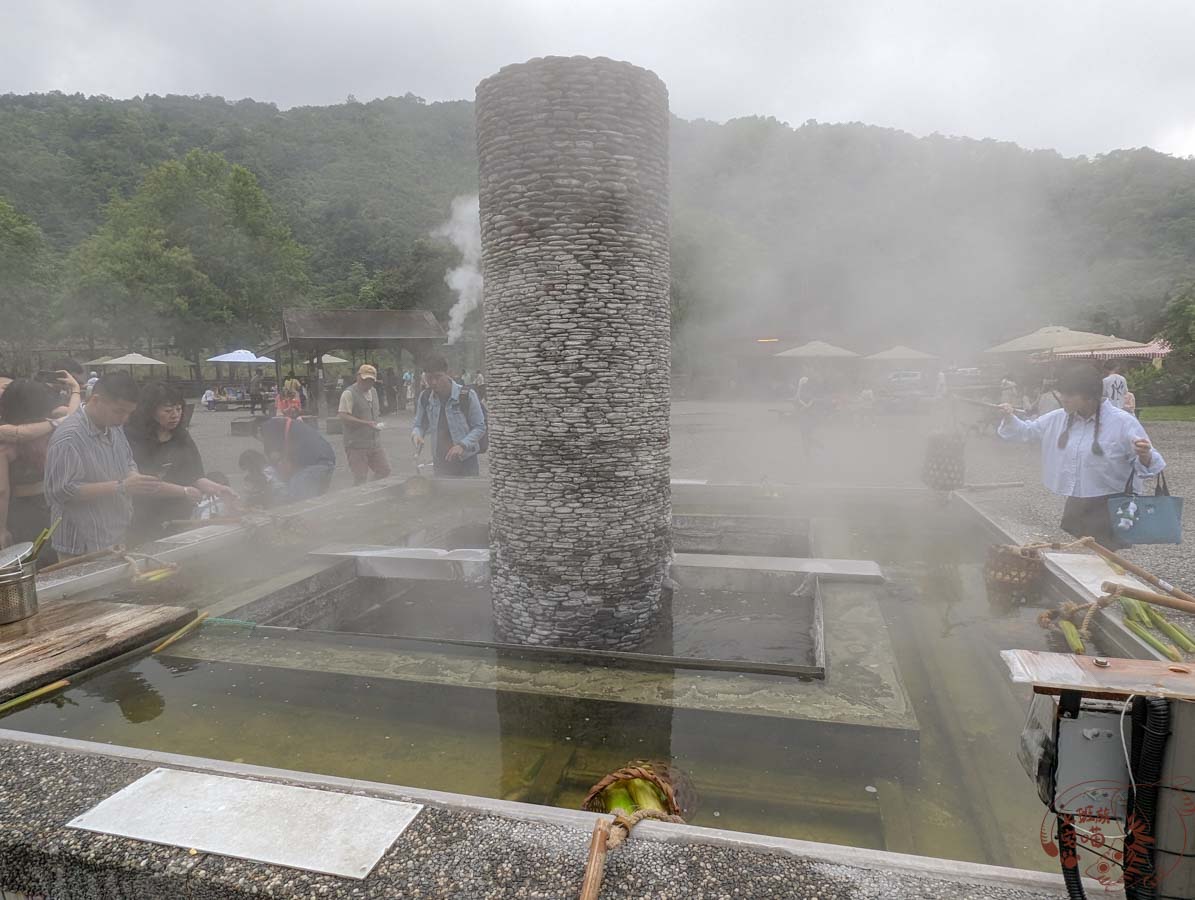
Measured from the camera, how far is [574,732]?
3096 millimetres

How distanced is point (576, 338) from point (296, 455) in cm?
429

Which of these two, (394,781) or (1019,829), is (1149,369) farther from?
(394,781)

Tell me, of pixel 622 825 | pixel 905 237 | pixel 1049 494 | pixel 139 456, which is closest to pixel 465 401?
pixel 139 456

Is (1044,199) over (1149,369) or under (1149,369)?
over

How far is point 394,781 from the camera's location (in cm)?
275

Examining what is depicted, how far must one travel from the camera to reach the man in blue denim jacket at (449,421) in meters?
6.66

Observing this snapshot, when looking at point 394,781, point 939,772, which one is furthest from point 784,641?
point 394,781

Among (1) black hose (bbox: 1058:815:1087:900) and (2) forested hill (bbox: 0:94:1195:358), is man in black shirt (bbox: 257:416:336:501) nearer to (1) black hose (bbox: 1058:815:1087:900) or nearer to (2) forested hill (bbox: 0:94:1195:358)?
(1) black hose (bbox: 1058:815:1087:900)

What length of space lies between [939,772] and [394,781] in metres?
2.21

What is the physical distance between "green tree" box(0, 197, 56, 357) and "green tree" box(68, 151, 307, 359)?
3.83ft

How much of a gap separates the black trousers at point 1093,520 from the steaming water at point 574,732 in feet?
2.92

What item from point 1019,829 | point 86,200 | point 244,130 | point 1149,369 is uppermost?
point 244,130

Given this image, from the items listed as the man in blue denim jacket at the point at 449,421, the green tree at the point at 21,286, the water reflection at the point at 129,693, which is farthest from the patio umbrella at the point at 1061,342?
the green tree at the point at 21,286

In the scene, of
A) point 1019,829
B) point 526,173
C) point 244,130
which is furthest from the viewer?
point 244,130
